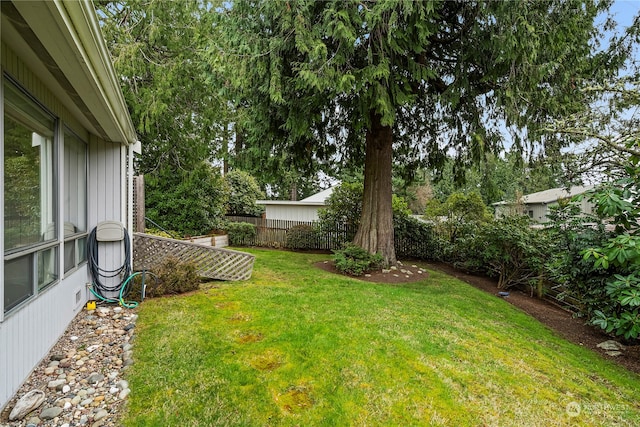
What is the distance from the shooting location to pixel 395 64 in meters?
7.18

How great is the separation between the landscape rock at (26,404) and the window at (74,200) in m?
1.73

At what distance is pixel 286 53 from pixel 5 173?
220 inches

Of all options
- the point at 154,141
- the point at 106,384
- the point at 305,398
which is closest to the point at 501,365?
the point at 305,398

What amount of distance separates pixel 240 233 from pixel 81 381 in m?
10.3

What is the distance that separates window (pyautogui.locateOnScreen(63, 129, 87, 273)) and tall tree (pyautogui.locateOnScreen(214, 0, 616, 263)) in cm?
335

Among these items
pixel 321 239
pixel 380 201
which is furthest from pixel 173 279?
pixel 321 239

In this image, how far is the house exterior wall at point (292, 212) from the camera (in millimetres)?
17438

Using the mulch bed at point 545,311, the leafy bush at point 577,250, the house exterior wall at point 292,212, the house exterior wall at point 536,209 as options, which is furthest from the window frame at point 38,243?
the house exterior wall at point 536,209

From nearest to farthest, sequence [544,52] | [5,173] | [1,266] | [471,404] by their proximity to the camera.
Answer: [1,266] < [5,173] < [471,404] < [544,52]

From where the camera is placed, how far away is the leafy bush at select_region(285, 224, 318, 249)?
1235cm

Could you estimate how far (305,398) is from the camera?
8.70 ft

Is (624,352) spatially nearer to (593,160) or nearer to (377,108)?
(593,160)

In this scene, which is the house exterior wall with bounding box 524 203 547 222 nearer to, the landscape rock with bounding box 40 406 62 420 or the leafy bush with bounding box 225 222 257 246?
the leafy bush with bounding box 225 222 257 246

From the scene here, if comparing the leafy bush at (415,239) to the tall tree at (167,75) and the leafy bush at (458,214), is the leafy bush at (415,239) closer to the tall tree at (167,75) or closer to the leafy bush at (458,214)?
the leafy bush at (458,214)
